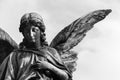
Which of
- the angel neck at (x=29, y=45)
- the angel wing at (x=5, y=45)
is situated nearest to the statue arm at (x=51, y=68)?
the angel neck at (x=29, y=45)

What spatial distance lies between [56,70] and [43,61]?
35cm

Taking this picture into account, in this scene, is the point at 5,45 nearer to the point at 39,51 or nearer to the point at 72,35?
the point at 39,51

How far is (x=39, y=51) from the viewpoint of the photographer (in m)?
16.3

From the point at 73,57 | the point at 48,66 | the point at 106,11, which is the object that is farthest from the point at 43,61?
the point at 106,11

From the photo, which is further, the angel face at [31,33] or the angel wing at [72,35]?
the angel wing at [72,35]

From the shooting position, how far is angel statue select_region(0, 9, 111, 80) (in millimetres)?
15875

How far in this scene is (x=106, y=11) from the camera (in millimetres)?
17859

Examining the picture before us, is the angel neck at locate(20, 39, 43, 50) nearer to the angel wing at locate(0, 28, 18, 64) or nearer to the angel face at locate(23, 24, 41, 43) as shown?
the angel face at locate(23, 24, 41, 43)

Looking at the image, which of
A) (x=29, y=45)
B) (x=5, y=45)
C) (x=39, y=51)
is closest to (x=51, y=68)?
(x=39, y=51)

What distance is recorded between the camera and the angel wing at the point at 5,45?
17.1m

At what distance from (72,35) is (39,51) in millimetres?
1483

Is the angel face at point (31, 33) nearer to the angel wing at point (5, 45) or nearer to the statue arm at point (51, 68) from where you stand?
the statue arm at point (51, 68)

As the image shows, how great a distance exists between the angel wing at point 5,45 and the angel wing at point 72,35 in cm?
91

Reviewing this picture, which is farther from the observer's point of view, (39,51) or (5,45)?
(5,45)
